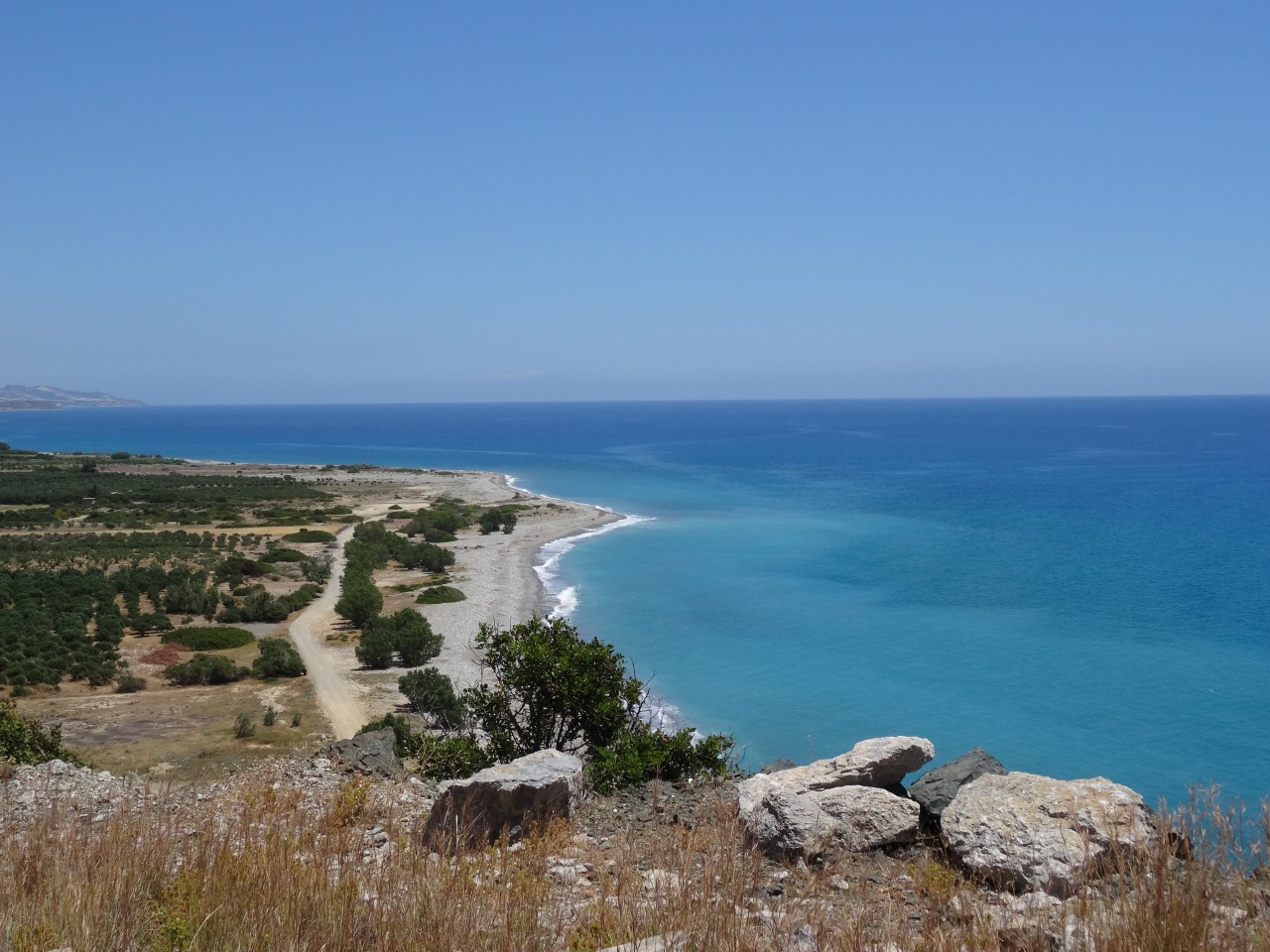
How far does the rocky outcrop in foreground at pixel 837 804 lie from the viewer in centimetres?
880

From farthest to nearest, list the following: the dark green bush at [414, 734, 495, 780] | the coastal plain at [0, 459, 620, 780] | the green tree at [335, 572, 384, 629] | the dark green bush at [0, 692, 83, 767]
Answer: the green tree at [335, 572, 384, 629] → the coastal plain at [0, 459, 620, 780] → the dark green bush at [0, 692, 83, 767] → the dark green bush at [414, 734, 495, 780]

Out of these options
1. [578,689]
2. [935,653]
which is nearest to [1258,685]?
[935,653]

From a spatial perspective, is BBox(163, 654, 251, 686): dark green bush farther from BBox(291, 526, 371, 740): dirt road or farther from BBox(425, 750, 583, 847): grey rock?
BBox(425, 750, 583, 847): grey rock

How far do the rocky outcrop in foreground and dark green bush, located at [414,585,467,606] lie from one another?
121 feet

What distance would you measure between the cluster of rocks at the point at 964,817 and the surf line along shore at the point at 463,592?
1115 cm

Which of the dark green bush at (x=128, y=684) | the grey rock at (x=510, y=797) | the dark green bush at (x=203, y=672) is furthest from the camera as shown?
the dark green bush at (x=203, y=672)

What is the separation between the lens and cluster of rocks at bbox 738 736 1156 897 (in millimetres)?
7789

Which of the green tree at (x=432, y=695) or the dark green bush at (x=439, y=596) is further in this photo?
the dark green bush at (x=439, y=596)

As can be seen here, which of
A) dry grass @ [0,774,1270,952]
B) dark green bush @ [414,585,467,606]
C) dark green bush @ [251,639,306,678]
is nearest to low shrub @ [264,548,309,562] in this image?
dark green bush @ [414,585,467,606]

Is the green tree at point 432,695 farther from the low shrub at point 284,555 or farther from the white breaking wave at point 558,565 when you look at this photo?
the low shrub at point 284,555

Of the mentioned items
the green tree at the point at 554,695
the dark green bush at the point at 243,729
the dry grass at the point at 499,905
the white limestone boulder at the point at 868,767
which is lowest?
the dark green bush at the point at 243,729

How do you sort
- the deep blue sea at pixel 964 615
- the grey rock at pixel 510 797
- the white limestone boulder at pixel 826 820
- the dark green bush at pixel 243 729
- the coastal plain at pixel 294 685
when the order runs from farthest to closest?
the deep blue sea at pixel 964 615 → the dark green bush at pixel 243 729 → the coastal plain at pixel 294 685 → the grey rock at pixel 510 797 → the white limestone boulder at pixel 826 820

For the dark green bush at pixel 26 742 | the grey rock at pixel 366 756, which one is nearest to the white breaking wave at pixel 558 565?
the grey rock at pixel 366 756

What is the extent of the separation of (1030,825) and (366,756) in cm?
1230
